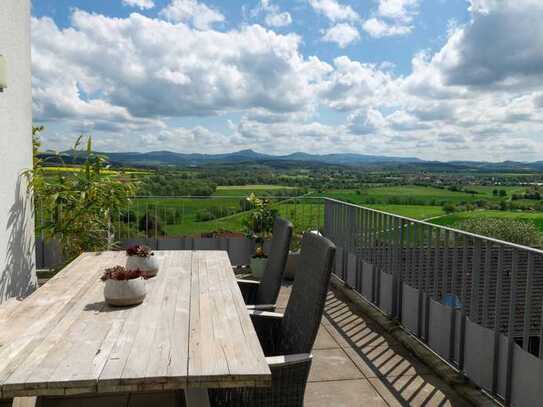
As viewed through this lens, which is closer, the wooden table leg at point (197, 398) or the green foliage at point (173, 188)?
the wooden table leg at point (197, 398)

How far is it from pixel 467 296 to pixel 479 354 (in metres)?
0.39

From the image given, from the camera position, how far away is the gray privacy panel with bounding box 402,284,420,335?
399cm

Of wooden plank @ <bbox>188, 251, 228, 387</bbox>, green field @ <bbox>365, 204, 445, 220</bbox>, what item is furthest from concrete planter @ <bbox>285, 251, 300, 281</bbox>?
green field @ <bbox>365, 204, 445, 220</bbox>

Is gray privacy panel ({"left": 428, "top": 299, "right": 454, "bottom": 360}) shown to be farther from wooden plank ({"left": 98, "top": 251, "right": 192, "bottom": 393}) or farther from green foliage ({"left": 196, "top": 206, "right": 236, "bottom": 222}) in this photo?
green foliage ({"left": 196, "top": 206, "right": 236, "bottom": 222})

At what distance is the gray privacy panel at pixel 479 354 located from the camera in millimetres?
2990

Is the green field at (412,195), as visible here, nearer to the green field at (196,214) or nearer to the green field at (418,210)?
the green field at (418,210)

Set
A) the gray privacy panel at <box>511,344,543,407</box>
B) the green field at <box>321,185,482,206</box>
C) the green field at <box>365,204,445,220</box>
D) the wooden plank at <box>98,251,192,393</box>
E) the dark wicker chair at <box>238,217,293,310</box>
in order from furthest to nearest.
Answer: the green field at <box>365,204,445,220</box> < the green field at <box>321,185,482,206</box> < the dark wicker chair at <box>238,217,293,310</box> < the gray privacy panel at <box>511,344,543,407</box> < the wooden plank at <box>98,251,192,393</box>

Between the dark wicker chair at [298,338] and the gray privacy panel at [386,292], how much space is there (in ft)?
7.17

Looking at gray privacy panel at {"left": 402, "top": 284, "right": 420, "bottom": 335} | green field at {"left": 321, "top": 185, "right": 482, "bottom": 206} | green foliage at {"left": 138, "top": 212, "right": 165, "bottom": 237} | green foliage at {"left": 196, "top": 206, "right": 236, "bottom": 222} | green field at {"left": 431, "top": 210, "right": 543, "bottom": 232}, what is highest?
green foliage at {"left": 196, "top": 206, "right": 236, "bottom": 222}

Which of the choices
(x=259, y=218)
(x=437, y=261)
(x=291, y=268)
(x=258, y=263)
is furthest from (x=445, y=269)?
(x=259, y=218)

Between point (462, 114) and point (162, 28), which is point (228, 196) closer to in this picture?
point (162, 28)

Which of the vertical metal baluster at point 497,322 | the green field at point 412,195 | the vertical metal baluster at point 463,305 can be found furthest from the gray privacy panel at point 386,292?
the green field at point 412,195

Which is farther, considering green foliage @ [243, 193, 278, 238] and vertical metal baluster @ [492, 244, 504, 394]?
green foliage @ [243, 193, 278, 238]

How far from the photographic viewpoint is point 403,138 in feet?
64.4
